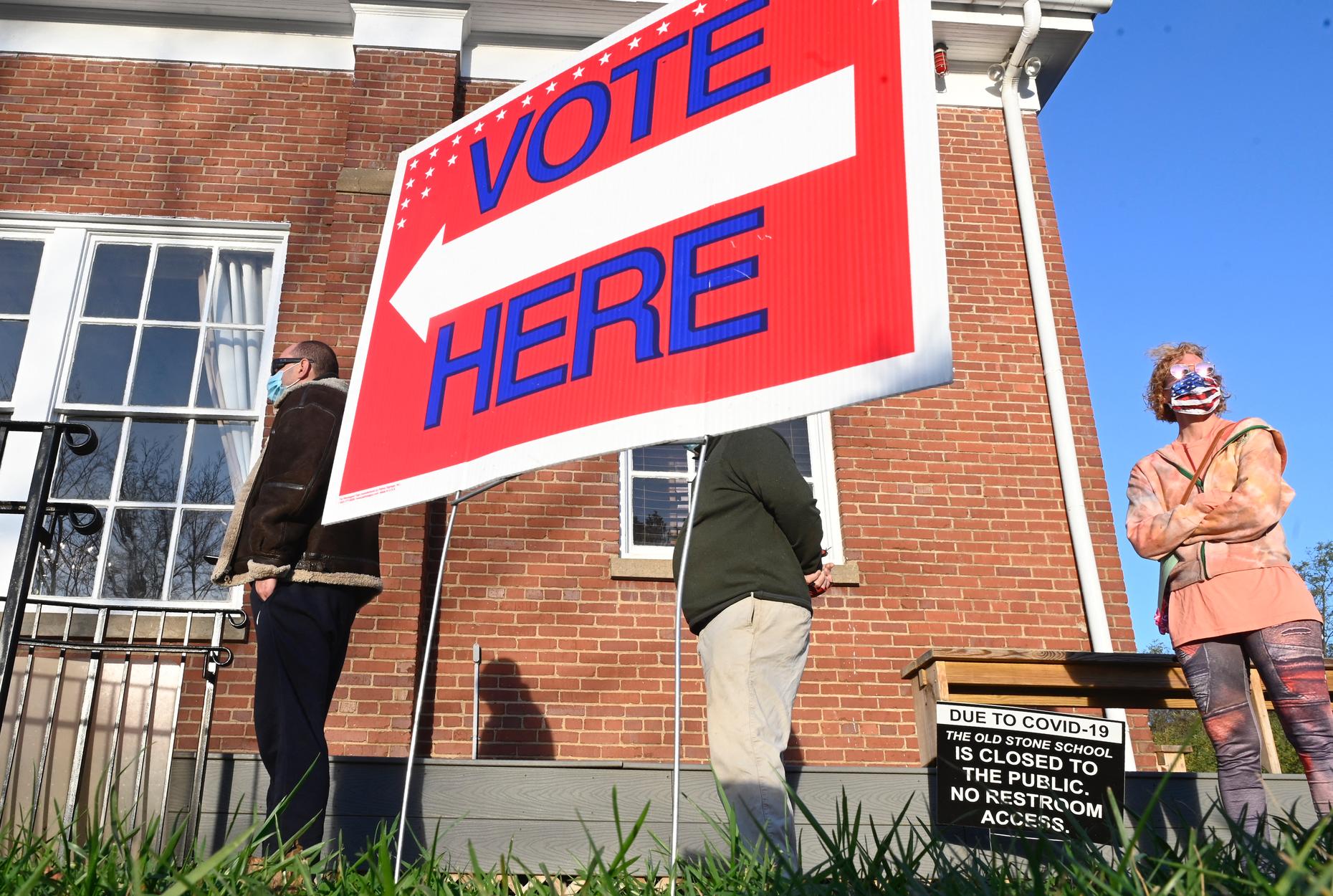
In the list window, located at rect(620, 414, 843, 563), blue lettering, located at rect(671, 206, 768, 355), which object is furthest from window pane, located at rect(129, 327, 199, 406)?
blue lettering, located at rect(671, 206, 768, 355)

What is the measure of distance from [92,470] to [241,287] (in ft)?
4.95

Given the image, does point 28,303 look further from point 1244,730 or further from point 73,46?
point 1244,730

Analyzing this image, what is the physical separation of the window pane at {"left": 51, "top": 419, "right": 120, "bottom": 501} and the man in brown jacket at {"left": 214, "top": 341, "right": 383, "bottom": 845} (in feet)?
11.0

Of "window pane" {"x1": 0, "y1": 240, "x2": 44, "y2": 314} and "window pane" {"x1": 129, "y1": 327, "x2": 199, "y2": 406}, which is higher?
"window pane" {"x1": 0, "y1": 240, "x2": 44, "y2": 314}

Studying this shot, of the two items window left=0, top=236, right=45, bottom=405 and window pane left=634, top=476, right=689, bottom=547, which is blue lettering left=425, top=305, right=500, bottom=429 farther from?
window left=0, top=236, right=45, bottom=405

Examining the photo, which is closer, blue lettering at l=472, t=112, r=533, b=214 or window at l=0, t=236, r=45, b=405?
blue lettering at l=472, t=112, r=533, b=214

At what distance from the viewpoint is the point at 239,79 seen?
7.55 meters

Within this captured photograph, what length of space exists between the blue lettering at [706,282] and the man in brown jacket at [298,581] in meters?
1.51

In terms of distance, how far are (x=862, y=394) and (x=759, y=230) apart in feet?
1.91

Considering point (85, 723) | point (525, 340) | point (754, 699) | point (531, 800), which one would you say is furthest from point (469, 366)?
point (85, 723)

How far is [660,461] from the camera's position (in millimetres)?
6859

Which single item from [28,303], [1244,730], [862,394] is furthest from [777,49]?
[28,303]

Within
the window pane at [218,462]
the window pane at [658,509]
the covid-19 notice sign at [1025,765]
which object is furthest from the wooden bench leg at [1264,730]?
the window pane at [218,462]

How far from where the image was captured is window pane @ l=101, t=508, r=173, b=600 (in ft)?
20.4
